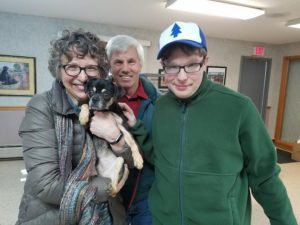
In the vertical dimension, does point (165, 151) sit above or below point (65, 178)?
above

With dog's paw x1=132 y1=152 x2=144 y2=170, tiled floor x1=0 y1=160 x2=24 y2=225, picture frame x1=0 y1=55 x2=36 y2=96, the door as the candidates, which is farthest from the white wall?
dog's paw x1=132 y1=152 x2=144 y2=170

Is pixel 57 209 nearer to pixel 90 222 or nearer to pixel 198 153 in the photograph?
pixel 90 222

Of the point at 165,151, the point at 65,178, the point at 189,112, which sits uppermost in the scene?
the point at 189,112

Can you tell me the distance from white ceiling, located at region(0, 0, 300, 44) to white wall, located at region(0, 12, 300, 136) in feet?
0.55

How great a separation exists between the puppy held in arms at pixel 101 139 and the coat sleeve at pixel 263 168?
20.4 inches

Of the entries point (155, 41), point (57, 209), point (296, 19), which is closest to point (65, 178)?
point (57, 209)

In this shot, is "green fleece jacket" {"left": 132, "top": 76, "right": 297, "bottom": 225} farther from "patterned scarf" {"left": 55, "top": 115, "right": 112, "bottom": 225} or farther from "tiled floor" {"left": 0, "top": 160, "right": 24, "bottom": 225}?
"tiled floor" {"left": 0, "top": 160, "right": 24, "bottom": 225}

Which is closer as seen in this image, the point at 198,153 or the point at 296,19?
the point at 198,153

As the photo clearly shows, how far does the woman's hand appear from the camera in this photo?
131 centimetres

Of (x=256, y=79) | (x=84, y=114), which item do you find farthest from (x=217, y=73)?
(x=84, y=114)

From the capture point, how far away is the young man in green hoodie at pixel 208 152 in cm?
91

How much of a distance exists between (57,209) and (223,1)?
9.17 feet

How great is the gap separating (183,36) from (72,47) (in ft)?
1.49

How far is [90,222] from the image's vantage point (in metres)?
1.00
